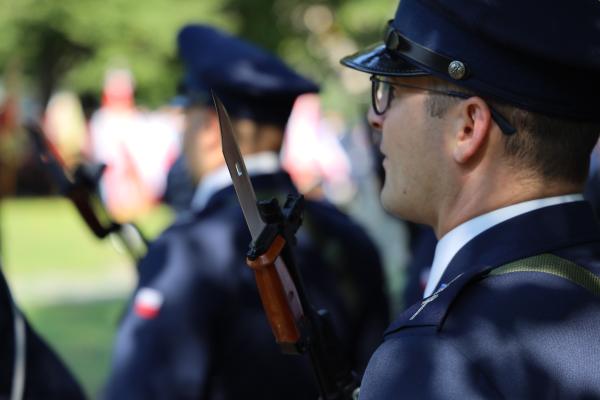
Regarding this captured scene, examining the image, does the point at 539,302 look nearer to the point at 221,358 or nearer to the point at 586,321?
the point at 586,321

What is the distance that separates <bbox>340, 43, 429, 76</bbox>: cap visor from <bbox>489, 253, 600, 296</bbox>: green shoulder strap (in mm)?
406

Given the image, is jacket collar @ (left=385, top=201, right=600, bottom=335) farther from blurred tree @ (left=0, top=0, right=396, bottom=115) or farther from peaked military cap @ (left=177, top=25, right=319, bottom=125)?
→ blurred tree @ (left=0, top=0, right=396, bottom=115)

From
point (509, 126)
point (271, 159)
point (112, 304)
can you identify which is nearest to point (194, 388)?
point (271, 159)

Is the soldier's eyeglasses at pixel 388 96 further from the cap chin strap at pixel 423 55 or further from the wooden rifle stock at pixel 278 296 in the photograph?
the wooden rifle stock at pixel 278 296

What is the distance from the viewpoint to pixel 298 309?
2018mm

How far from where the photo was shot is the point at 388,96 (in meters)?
1.97

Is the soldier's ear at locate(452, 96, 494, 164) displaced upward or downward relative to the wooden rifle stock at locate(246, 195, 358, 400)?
upward

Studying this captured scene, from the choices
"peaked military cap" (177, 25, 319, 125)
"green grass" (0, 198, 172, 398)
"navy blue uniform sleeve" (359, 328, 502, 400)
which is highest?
"navy blue uniform sleeve" (359, 328, 502, 400)

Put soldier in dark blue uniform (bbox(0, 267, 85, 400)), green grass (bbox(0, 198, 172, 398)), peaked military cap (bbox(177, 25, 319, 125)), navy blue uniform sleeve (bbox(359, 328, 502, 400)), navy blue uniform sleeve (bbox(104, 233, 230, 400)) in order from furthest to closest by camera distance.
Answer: green grass (bbox(0, 198, 172, 398)) → peaked military cap (bbox(177, 25, 319, 125)) → navy blue uniform sleeve (bbox(104, 233, 230, 400)) → soldier in dark blue uniform (bbox(0, 267, 85, 400)) → navy blue uniform sleeve (bbox(359, 328, 502, 400))


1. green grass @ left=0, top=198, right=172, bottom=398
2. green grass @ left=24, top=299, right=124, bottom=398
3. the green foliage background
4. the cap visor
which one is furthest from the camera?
the green foliage background

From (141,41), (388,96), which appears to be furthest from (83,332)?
(141,41)

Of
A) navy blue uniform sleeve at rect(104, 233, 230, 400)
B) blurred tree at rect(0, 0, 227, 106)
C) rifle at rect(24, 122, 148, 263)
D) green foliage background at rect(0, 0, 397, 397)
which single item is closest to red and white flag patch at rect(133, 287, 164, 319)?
navy blue uniform sleeve at rect(104, 233, 230, 400)

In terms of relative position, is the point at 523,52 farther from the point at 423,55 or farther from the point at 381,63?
the point at 381,63

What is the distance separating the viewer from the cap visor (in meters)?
1.89
